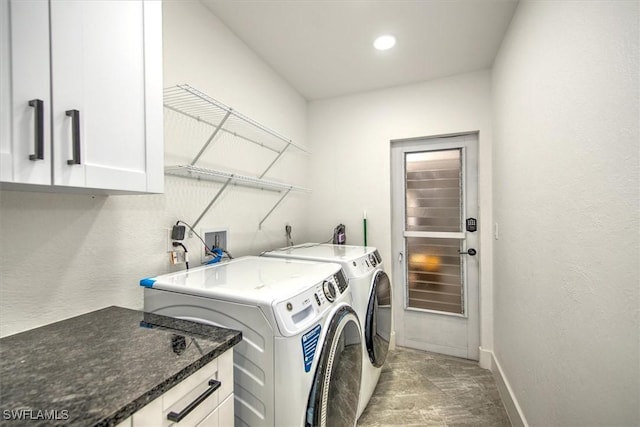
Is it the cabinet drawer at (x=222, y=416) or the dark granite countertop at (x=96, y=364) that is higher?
the dark granite countertop at (x=96, y=364)

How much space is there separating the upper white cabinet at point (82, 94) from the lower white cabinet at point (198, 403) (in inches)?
26.5

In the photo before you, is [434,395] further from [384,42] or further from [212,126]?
[384,42]

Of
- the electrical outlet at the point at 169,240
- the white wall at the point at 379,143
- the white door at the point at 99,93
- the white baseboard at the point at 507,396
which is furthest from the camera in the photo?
the white wall at the point at 379,143

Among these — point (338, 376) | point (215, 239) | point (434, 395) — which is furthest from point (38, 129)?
point (434, 395)

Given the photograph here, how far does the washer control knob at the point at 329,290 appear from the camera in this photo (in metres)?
1.29

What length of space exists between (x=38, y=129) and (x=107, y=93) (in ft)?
0.84

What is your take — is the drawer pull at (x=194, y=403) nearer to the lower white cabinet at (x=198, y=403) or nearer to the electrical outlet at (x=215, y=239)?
the lower white cabinet at (x=198, y=403)

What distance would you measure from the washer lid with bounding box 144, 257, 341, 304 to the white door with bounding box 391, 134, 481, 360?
4.72 ft

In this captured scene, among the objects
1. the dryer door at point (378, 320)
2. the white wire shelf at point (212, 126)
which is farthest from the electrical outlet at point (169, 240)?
the dryer door at point (378, 320)

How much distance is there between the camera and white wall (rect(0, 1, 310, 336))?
957 millimetres

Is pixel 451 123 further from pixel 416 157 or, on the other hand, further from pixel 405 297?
pixel 405 297

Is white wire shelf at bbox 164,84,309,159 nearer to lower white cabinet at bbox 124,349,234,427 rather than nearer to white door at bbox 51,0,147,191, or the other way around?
white door at bbox 51,0,147,191

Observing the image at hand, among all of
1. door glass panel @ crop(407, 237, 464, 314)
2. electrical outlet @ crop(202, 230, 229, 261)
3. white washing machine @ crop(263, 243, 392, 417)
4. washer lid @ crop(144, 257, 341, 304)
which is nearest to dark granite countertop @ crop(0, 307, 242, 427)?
washer lid @ crop(144, 257, 341, 304)

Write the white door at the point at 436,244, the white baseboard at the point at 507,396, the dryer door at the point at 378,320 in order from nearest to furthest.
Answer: the white baseboard at the point at 507,396, the dryer door at the point at 378,320, the white door at the point at 436,244
